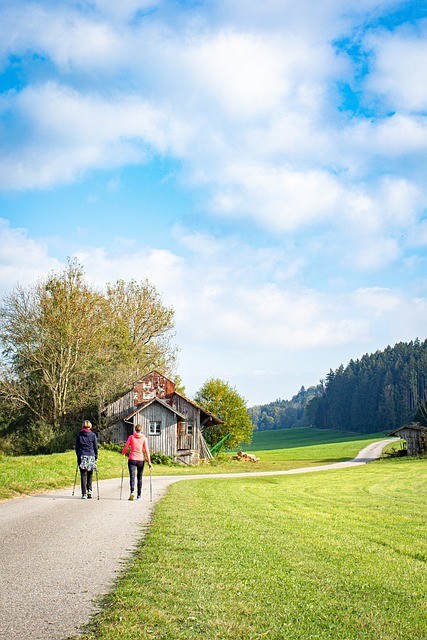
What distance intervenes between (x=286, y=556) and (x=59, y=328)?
122 feet

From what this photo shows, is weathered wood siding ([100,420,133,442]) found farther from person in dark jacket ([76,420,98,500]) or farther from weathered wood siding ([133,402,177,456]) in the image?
person in dark jacket ([76,420,98,500])

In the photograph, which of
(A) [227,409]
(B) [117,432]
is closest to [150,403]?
(B) [117,432]

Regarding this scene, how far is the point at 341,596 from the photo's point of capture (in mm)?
6504

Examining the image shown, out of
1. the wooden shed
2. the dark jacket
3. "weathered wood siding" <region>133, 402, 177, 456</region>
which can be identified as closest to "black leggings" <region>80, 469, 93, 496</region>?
the dark jacket

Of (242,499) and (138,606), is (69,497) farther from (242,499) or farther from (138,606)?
(138,606)

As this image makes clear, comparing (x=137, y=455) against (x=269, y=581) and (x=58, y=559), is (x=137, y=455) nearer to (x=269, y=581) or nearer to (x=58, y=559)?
(x=58, y=559)

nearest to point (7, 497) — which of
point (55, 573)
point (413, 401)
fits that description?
point (55, 573)

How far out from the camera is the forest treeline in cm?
14062

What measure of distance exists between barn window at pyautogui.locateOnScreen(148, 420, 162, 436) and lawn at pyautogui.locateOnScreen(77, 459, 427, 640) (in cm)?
3178

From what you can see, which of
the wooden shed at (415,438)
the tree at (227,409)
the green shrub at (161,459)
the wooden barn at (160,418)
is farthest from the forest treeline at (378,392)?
the green shrub at (161,459)

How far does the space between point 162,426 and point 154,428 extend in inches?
26.2

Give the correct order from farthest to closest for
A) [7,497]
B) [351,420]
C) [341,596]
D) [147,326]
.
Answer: [351,420] → [147,326] → [7,497] → [341,596]

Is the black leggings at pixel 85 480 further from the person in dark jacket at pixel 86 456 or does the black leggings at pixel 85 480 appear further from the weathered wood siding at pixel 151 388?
the weathered wood siding at pixel 151 388

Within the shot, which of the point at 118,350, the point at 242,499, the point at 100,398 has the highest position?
the point at 118,350
